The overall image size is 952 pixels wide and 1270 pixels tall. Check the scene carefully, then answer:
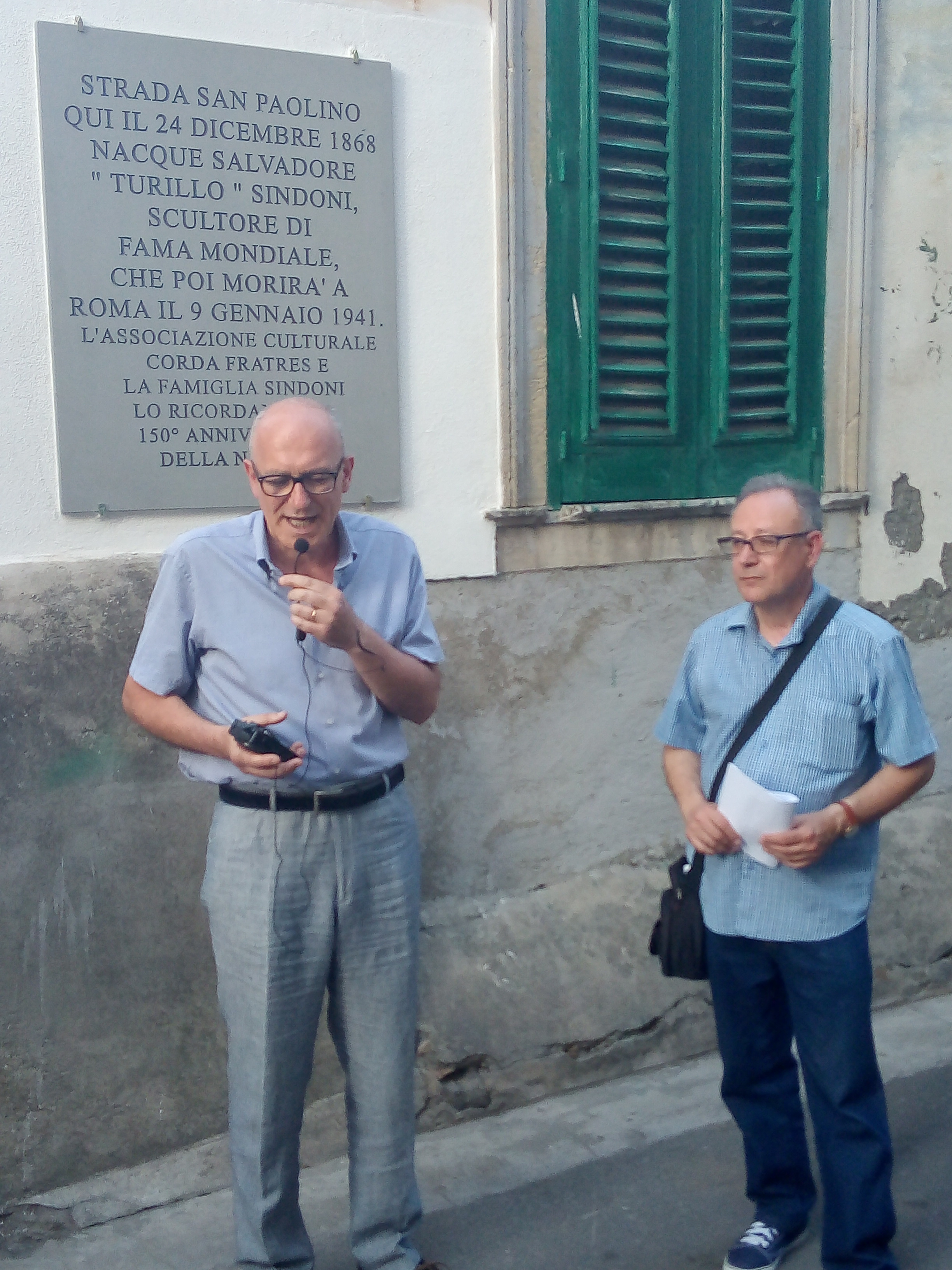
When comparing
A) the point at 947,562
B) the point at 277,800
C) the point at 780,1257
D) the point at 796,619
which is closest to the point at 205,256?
the point at 277,800

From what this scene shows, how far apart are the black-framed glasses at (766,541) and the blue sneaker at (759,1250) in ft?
5.18

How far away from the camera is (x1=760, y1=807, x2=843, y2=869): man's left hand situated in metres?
2.72

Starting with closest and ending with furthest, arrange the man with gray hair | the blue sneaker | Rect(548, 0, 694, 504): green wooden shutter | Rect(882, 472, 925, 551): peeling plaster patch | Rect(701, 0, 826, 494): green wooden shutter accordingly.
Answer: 1. the man with gray hair
2. the blue sneaker
3. Rect(548, 0, 694, 504): green wooden shutter
4. Rect(701, 0, 826, 494): green wooden shutter
5. Rect(882, 472, 925, 551): peeling plaster patch

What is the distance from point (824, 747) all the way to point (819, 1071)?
2.28 ft

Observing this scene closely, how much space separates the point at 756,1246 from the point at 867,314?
10.3 feet

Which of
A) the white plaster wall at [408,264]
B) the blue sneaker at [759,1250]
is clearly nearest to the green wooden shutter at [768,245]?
A: the white plaster wall at [408,264]

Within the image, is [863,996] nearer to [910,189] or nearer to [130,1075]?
[130,1075]

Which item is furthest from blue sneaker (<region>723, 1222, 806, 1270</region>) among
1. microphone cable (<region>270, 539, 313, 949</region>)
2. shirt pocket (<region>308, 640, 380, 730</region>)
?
shirt pocket (<region>308, 640, 380, 730</region>)

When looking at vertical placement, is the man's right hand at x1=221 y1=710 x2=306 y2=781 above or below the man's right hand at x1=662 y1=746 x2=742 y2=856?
above

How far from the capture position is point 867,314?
4711mm

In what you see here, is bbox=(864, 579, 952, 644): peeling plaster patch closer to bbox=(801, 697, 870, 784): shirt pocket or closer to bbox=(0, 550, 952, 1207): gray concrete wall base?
bbox=(0, 550, 952, 1207): gray concrete wall base

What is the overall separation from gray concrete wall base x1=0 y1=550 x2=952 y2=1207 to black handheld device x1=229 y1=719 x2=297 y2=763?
109 centimetres

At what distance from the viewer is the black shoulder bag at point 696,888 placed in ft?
9.34

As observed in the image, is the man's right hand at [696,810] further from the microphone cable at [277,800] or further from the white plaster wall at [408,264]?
the white plaster wall at [408,264]
